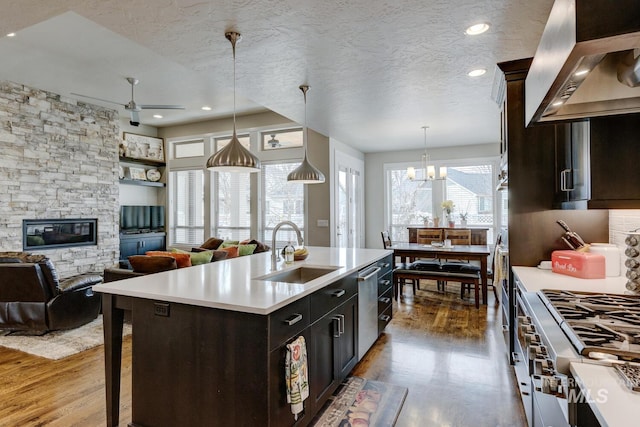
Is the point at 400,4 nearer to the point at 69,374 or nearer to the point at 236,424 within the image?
the point at 236,424

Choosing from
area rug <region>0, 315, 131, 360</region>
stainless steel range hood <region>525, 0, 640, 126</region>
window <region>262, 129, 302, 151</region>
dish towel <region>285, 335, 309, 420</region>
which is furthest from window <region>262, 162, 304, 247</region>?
stainless steel range hood <region>525, 0, 640, 126</region>

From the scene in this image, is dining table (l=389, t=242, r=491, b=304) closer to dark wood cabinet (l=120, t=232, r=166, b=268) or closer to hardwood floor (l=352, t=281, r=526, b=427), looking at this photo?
hardwood floor (l=352, t=281, r=526, b=427)

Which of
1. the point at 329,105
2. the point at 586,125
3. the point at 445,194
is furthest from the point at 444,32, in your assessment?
the point at 445,194

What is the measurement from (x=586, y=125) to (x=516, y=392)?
185 centimetres

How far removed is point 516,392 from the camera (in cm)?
244

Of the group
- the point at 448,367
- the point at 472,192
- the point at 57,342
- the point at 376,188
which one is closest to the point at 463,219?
the point at 472,192

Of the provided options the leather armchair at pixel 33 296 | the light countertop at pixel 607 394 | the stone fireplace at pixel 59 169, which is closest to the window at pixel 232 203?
the stone fireplace at pixel 59 169

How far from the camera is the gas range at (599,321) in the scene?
98 centimetres

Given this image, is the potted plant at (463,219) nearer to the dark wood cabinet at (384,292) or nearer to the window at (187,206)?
the dark wood cabinet at (384,292)

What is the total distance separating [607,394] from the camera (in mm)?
799

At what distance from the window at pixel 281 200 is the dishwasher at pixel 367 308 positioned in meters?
3.46

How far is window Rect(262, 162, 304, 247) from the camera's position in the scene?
6523 millimetres

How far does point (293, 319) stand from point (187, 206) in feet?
21.9

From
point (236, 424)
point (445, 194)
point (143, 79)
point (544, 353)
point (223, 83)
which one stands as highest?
point (143, 79)
